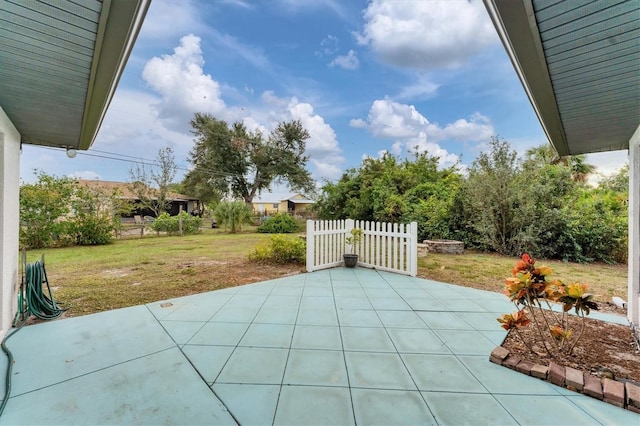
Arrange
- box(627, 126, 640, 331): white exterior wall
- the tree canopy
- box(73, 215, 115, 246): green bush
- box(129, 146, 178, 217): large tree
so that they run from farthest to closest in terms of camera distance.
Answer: box(129, 146, 178, 217): large tree → box(73, 215, 115, 246): green bush → the tree canopy → box(627, 126, 640, 331): white exterior wall

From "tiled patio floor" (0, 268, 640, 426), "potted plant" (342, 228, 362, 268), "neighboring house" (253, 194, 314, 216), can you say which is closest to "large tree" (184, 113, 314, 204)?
"neighboring house" (253, 194, 314, 216)

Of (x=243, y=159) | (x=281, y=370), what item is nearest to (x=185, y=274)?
(x=281, y=370)

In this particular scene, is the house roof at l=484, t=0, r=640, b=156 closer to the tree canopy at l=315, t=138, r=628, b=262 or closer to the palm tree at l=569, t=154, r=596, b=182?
the tree canopy at l=315, t=138, r=628, b=262

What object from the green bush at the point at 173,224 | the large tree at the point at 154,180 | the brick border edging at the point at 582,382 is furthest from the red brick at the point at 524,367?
the large tree at the point at 154,180

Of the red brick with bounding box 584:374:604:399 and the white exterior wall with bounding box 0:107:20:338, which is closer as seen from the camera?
the red brick with bounding box 584:374:604:399

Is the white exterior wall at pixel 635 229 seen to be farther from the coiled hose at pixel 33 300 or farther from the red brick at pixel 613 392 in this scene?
the coiled hose at pixel 33 300

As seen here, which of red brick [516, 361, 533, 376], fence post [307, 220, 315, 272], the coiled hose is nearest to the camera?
red brick [516, 361, 533, 376]

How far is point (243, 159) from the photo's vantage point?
870 inches

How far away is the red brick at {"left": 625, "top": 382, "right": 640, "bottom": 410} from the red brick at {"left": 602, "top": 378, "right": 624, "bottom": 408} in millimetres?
27

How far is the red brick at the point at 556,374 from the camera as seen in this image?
1.95 meters

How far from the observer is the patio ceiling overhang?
1384 mm

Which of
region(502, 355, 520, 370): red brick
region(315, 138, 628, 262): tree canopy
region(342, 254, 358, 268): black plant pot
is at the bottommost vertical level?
region(502, 355, 520, 370): red brick

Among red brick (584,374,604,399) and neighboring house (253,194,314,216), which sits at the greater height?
neighboring house (253,194,314,216)

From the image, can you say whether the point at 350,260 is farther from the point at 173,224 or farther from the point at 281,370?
the point at 173,224
